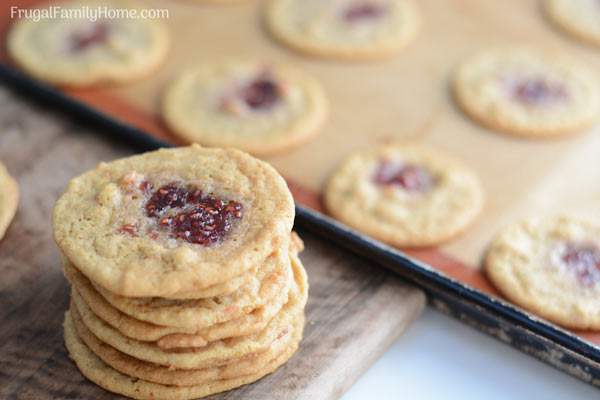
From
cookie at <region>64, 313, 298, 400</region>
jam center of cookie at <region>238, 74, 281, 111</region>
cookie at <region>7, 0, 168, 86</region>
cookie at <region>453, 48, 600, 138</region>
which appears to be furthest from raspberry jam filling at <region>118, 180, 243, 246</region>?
cookie at <region>453, 48, 600, 138</region>

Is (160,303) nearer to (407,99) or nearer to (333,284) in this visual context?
(333,284)

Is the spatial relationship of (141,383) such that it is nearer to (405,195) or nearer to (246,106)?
(405,195)

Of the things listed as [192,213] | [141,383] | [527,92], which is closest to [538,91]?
[527,92]

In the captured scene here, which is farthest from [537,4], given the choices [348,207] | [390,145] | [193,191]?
[193,191]

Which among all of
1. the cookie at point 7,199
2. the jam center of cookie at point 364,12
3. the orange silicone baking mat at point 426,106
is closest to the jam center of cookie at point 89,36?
the orange silicone baking mat at point 426,106

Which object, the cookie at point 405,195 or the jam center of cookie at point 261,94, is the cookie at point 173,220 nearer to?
the cookie at point 405,195

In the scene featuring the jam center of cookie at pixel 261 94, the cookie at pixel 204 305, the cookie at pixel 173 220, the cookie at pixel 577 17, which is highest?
the cookie at pixel 173 220
